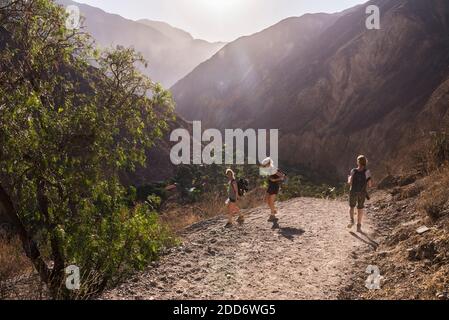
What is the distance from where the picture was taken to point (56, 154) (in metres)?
6.73

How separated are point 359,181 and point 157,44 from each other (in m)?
158

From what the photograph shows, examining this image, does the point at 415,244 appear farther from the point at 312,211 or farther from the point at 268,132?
the point at 268,132

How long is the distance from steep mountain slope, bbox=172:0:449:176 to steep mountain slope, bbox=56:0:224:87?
99375 millimetres

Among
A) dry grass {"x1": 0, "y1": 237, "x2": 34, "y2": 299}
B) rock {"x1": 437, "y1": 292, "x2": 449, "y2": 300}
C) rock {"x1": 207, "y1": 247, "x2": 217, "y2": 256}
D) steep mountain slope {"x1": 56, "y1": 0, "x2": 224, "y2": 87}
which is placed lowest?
dry grass {"x1": 0, "y1": 237, "x2": 34, "y2": 299}

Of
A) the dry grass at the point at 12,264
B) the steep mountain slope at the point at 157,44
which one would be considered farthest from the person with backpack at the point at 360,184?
the steep mountain slope at the point at 157,44

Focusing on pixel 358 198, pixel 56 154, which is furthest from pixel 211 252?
pixel 358 198

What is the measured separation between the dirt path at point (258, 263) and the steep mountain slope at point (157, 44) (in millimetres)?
145469

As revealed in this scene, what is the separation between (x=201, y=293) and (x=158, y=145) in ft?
81.2

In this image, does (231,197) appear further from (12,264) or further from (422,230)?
(12,264)

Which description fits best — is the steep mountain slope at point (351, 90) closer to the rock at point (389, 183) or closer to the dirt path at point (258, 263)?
the rock at point (389, 183)

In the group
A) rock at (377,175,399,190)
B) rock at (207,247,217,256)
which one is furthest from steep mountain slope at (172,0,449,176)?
rock at (207,247,217,256)

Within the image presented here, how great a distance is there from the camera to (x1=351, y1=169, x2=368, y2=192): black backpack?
9.61m

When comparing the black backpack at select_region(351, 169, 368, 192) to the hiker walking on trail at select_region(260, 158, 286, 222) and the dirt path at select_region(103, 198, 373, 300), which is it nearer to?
the dirt path at select_region(103, 198, 373, 300)

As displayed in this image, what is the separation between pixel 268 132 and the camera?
4309cm
